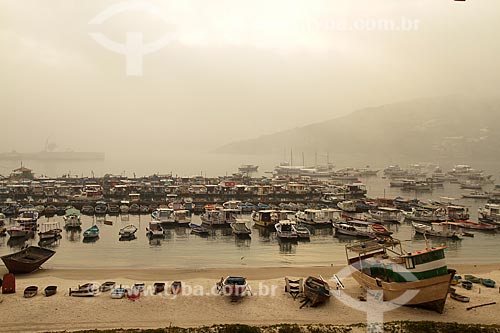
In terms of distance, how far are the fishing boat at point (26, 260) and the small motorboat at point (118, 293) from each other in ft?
24.4

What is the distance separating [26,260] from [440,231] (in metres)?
29.7

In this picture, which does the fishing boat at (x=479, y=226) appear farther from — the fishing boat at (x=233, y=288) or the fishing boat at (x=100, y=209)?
the fishing boat at (x=100, y=209)

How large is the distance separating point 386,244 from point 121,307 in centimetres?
1252

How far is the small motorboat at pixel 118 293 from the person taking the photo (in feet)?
52.5

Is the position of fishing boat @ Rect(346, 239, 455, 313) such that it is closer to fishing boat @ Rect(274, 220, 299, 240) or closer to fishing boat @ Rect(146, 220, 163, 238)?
fishing boat @ Rect(274, 220, 299, 240)

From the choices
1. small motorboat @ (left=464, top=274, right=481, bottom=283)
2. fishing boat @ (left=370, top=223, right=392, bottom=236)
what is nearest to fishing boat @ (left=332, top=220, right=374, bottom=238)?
fishing boat @ (left=370, top=223, right=392, bottom=236)

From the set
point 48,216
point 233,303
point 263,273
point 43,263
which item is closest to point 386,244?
point 263,273

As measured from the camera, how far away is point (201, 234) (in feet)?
103

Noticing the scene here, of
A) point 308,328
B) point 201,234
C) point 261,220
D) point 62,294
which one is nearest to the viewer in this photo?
point 308,328

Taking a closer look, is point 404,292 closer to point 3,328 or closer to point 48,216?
point 3,328

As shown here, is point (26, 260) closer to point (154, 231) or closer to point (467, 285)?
point (154, 231)

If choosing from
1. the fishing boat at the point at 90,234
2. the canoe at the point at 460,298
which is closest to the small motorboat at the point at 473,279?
the canoe at the point at 460,298

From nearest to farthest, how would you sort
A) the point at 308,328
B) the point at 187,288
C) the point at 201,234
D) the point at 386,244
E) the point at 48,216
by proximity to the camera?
1. the point at 308,328
2. the point at 187,288
3. the point at 386,244
4. the point at 201,234
5. the point at 48,216

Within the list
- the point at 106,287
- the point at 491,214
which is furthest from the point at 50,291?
the point at 491,214
